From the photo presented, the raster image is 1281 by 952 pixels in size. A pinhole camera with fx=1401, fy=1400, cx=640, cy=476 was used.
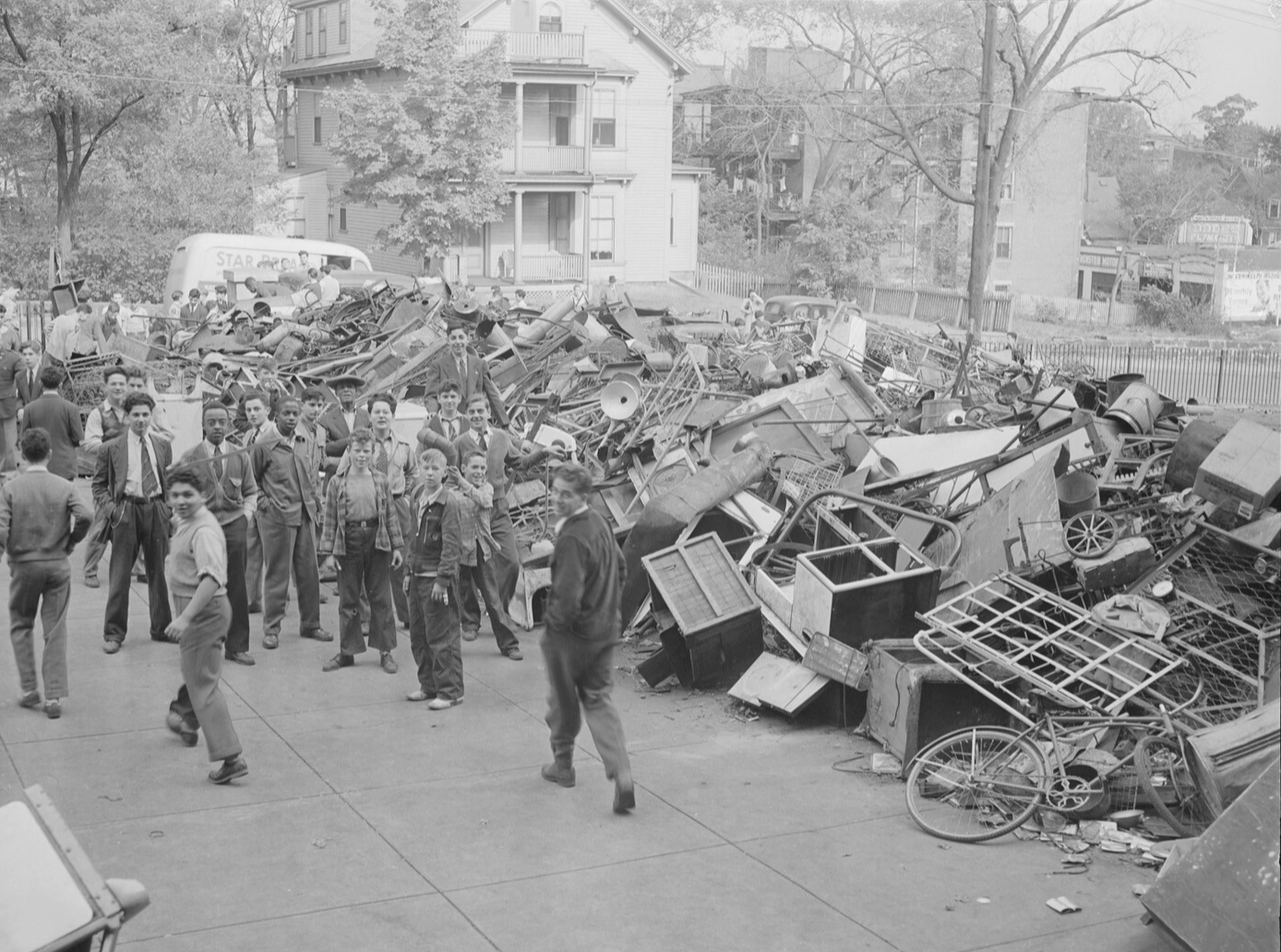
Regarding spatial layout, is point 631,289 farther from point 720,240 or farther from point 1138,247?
point 1138,247

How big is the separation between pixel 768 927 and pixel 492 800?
205 cm

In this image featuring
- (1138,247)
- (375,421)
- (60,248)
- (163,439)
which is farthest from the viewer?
(1138,247)

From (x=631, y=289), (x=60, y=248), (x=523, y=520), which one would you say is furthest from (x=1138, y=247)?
(x=523, y=520)

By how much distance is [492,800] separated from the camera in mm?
7746

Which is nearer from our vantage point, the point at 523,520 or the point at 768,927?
the point at 768,927

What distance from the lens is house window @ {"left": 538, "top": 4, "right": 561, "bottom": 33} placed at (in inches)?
1815

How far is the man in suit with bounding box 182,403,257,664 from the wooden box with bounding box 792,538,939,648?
3.87 meters

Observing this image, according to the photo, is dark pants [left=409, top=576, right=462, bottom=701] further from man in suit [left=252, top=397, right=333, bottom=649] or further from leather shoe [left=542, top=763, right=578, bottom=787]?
man in suit [left=252, top=397, right=333, bottom=649]

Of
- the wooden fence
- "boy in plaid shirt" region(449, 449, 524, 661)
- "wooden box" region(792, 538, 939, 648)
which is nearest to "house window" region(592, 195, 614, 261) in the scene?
the wooden fence

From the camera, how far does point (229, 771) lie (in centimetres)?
783

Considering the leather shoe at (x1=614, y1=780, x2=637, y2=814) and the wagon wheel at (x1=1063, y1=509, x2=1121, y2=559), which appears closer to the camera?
the leather shoe at (x1=614, y1=780, x2=637, y2=814)

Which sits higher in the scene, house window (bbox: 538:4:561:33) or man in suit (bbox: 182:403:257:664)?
house window (bbox: 538:4:561:33)

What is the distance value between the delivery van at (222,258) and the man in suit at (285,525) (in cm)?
1791

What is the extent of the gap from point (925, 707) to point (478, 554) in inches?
133
